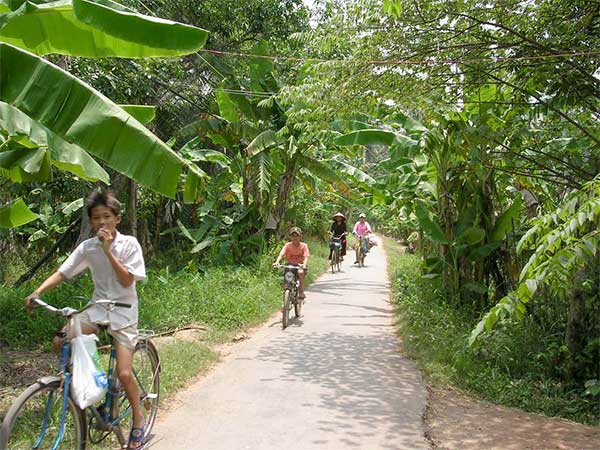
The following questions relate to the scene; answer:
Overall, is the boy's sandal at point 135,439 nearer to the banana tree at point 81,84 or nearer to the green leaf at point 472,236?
the banana tree at point 81,84

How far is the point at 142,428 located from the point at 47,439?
74 centimetres

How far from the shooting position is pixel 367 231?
64.0ft

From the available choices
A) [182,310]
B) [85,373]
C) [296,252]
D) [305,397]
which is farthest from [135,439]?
[296,252]

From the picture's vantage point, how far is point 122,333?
3.89 meters

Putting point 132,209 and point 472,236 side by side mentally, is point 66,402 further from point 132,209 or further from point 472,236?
point 132,209

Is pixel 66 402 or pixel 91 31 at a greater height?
pixel 91 31

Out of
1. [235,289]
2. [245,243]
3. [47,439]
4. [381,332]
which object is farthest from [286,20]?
[47,439]

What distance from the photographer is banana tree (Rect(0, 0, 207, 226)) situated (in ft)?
13.1

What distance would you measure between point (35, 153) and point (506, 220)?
6983 mm

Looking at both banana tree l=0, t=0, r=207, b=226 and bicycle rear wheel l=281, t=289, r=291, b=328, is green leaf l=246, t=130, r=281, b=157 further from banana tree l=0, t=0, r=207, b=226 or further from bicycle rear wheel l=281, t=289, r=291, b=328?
banana tree l=0, t=0, r=207, b=226

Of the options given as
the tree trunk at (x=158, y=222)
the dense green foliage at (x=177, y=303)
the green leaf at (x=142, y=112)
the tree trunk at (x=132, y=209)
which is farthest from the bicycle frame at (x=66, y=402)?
the tree trunk at (x=158, y=222)

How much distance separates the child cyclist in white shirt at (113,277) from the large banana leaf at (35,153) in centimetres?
87

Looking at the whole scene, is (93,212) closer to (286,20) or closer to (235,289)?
(235,289)

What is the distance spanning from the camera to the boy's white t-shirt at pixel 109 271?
387cm
